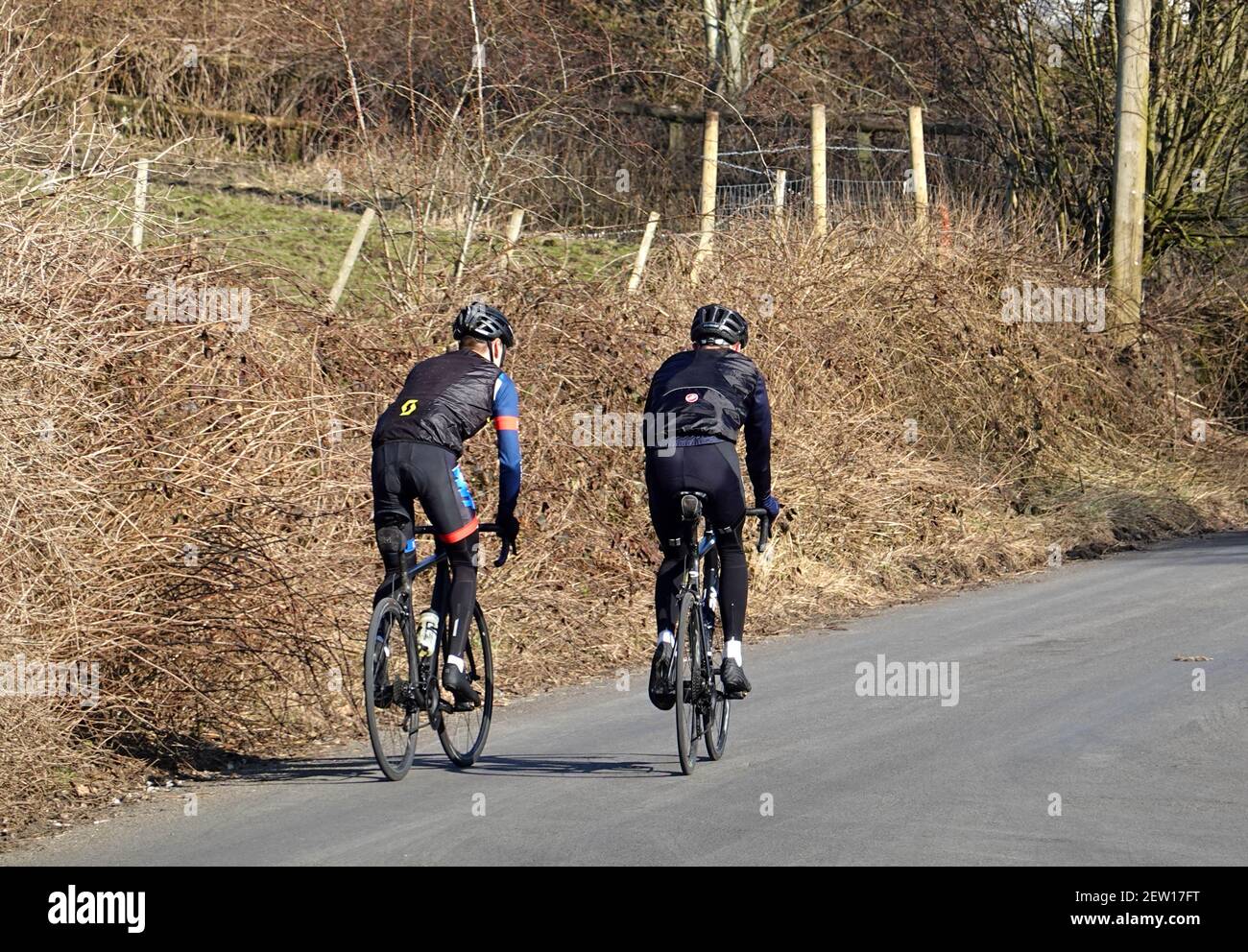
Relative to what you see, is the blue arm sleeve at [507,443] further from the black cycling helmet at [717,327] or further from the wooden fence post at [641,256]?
the wooden fence post at [641,256]

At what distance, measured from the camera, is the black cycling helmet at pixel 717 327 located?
8461 mm

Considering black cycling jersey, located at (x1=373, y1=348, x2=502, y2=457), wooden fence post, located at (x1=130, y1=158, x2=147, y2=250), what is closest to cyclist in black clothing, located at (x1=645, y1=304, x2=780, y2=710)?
black cycling jersey, located at (x1=373, y1=348, x2=502, y2=457)

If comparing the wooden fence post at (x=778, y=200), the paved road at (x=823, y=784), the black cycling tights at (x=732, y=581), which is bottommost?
the paved road at (x=823, y=784)

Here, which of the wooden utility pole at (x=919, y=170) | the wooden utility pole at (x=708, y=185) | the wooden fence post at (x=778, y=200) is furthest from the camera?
the wooden utility pole at (x=919, y=170)

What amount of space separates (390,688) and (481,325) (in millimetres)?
1768

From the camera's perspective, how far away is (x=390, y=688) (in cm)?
777

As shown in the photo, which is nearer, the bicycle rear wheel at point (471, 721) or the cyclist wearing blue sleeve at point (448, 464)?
the cyclist wearing blue sleeve at point (448, 464)

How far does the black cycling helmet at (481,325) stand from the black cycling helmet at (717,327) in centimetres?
96

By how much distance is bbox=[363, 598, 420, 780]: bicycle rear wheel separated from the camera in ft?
25.1

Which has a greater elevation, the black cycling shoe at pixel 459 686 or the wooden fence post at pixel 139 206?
the wooden fence post at pixel 139 206

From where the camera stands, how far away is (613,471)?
13445mm

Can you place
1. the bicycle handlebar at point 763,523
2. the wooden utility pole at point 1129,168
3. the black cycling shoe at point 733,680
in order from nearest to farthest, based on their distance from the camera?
the black cycling shoe at point 733,680
the bicycle handlebar at point 763,523
the wooden utility pole at point 1129,168

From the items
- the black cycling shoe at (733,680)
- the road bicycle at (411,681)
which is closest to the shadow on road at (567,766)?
the road bicycle at (411,681)
